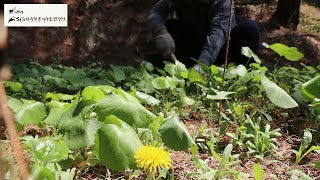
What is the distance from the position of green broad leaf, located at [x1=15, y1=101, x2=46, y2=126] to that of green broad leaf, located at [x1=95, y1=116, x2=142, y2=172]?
33cm

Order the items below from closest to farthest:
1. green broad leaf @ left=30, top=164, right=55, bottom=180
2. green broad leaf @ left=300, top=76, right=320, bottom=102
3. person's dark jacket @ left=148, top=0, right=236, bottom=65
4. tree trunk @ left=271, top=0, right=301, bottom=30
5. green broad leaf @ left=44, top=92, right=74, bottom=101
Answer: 1. green broad leaf @ left=30, top=164, right=55, bottom=180
2. green broad leaf @ left=300, top=76, right=320, bottom=102
3. green broad leaf @ left=44, top=92, right=74, bottom=101
4. person's dark jacket @ left=148, top=0, right=236, bottom=65
5. tree trunk @ left=271, top=0, right=301, bottom=30

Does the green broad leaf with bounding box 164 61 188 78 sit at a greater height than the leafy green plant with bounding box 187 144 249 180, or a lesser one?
lesser

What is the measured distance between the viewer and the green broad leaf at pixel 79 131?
1.13 m

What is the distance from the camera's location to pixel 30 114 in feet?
4.39

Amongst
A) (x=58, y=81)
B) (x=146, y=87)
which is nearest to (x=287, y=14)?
(x=58, y=81)

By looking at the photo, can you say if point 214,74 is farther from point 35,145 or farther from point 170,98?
point 35,145

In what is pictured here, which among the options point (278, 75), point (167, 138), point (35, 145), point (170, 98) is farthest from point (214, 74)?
point (35, 145)

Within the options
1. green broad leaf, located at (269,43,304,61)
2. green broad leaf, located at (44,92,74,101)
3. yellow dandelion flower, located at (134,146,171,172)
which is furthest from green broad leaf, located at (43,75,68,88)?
yellow dandelion flower, located at (134,146,171,172)

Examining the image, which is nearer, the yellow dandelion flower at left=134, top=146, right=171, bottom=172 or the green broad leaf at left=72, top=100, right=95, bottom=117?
the yellow dandelion flower at left=134, top=146, right=171, bottom=172

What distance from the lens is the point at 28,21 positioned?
1800mm

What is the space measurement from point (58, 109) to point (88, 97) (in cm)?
10

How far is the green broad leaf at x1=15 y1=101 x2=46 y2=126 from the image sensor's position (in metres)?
1.31

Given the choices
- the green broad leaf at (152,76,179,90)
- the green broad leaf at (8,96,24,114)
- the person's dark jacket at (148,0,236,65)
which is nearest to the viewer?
the green broad leaf at (8,96,24,114)

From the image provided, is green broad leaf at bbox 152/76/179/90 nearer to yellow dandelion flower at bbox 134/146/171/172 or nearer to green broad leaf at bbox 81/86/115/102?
green broad leaf at bbox 81/86/115/102
